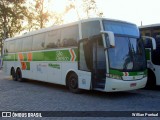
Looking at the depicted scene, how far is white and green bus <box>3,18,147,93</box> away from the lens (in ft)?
33.6

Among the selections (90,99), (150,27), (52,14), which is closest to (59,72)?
(90,99)

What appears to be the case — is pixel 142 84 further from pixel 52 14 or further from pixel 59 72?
pixel 52 14

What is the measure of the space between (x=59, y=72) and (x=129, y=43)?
404 cm

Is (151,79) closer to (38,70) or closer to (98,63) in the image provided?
(98,63)

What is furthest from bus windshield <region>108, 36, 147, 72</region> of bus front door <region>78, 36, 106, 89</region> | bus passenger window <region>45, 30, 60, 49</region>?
bus passenger window <region>45, 30, 60, 49</region>

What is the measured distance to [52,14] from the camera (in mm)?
33906

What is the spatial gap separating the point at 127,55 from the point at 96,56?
4.19ft

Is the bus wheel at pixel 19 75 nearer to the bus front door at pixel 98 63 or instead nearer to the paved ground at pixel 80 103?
the paved ground at pixel 80 103

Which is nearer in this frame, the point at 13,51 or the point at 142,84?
the point at 142,84

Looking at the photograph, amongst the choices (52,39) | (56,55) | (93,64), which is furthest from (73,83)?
(52,39)

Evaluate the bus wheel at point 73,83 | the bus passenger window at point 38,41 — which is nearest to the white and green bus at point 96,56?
the bus wheel at point 73,83

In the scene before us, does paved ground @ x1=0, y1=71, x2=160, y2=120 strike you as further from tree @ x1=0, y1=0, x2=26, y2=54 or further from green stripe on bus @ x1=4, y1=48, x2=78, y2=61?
tree @ x1=0, y1=0, x2=26, y2=54

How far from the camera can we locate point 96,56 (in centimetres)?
1097

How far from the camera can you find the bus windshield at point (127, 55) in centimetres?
1028
